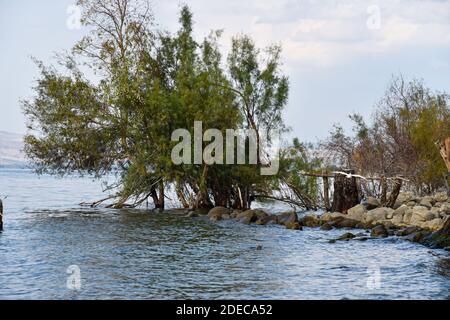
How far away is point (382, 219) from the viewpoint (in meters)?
29.6

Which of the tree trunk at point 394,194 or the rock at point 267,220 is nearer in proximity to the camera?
the rock at point 267,220

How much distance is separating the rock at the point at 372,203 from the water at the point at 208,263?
4.32 meters

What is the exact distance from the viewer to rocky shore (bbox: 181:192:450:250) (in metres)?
24.9

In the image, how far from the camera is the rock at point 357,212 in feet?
99.3

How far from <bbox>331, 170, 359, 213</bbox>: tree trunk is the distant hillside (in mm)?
133258

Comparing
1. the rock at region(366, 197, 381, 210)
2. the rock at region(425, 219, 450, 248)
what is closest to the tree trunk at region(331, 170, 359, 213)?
the rock at region(366, 197, 381, 210)

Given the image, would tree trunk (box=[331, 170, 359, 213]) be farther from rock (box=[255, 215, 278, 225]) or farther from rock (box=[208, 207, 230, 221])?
rock (box=[208, 207, 230, 221])

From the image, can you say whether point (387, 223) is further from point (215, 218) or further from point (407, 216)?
point (215, 218)

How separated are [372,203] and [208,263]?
44.7 feet

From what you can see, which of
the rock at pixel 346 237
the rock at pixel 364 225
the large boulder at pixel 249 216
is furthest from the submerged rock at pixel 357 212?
the rock at pixel 346 237

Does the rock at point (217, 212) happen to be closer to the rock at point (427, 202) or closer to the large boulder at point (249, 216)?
the large boulder at point (249, 216)

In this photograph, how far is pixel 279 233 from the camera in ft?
90.8
